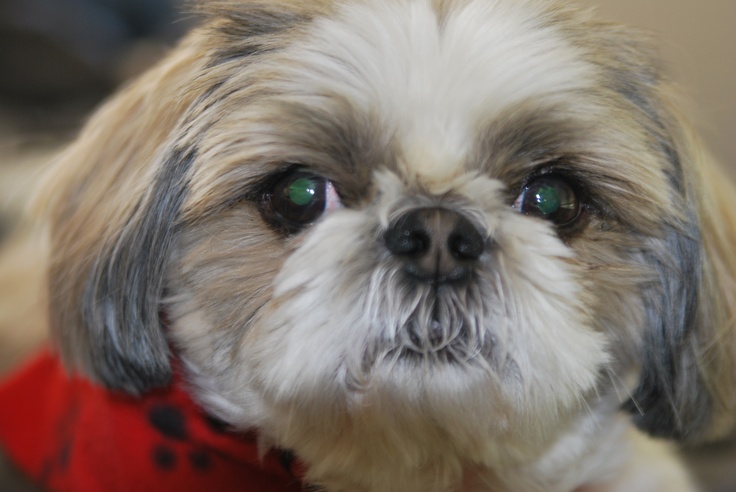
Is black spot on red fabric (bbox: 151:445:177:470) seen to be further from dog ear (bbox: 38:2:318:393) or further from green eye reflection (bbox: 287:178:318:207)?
green eye reflection (bbox: 287:178:318:207)

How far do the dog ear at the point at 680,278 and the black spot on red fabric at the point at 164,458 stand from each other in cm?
99

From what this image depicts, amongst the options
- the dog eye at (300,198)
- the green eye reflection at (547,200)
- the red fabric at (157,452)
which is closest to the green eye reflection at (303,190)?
the dog eye at (300,198)

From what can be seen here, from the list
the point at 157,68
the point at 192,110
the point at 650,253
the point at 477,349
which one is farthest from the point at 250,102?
the point at 650,253

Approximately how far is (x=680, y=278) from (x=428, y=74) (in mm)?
640

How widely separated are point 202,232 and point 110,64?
3.34 metres

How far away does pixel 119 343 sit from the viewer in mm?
1453

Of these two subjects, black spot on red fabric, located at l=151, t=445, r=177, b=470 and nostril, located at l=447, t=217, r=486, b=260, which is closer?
nostril, located at l=447, t=217, r=486, b=260

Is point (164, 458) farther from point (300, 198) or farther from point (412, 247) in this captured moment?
point (412, 247)

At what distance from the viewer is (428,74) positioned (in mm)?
1259

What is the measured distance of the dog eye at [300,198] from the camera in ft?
4.30

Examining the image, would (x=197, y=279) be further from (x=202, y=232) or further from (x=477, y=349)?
(x=477, y=349)

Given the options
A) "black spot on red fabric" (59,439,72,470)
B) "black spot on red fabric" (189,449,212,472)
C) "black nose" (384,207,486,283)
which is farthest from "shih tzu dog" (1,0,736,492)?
"black spot on red fabric" (59,439,72,470)

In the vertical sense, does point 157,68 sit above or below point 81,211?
above

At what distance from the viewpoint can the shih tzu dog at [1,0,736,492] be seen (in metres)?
1.15
